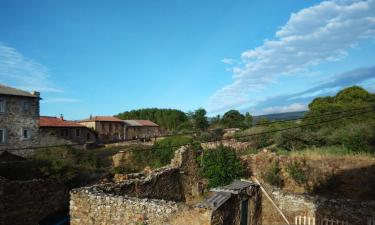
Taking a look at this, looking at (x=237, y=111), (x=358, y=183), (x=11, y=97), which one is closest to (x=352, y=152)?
(x=358, y=183)

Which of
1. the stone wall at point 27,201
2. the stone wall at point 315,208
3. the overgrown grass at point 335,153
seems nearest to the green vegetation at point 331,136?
the overgrown grass at point 335,153

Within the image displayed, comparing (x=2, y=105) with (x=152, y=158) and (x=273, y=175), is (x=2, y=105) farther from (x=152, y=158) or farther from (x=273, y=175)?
(x=273, y=175)

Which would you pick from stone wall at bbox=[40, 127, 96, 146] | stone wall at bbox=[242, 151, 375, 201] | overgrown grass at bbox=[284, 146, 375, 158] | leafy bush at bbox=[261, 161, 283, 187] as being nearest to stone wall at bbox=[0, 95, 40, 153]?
stone wall at bbox=[40, 127, 96, 146]

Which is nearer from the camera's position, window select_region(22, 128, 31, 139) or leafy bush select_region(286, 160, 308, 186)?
leafy bush select_region(286, 160, 308, 186)

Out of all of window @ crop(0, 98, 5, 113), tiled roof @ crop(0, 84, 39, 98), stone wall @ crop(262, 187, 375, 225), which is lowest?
stone wall @ crop(262, 187, 375, 225)

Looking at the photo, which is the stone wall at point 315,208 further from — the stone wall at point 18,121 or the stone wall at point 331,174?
the stone wall at point 18,121

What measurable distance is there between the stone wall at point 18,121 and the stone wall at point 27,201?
1393 cm

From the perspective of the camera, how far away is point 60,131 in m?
37.7

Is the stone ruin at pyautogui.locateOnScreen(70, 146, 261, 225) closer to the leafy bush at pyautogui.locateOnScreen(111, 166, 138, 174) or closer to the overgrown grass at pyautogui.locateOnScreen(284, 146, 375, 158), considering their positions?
the leafy bush at pyautogui.locateOnScreen(111, 166, 138, 174)

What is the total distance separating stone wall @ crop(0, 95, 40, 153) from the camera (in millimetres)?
25297

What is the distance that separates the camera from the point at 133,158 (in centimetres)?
2438

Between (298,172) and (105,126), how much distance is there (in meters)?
39.7

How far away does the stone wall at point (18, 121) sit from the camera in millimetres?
25297

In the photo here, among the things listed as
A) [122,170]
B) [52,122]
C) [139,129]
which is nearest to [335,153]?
[122,170]
